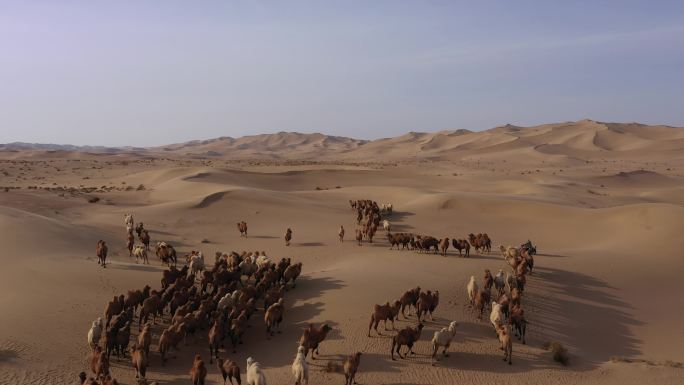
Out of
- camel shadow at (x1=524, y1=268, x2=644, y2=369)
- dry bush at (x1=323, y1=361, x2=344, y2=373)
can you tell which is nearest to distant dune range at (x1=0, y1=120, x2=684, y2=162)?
camel shadow at (x1=524, y1=268, x2=644, y2=369)

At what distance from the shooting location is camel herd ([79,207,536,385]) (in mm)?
10352

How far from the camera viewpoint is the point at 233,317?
504 inches

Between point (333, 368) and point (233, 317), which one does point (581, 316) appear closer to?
point (333, 368)

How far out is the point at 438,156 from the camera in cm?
10162

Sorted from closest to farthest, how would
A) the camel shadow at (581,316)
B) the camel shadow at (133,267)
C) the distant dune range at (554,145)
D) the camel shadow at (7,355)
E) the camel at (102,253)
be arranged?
the camel shadow at (7,355)
the camel shadow at (581,316)
the camel at (102,253)
the camel shadow at (133,267)
the distant dune range at (554,145)

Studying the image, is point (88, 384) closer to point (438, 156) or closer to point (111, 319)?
point (111, 319)

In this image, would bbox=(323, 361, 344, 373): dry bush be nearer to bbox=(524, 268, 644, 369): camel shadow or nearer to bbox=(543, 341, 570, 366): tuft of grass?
bbox=(543, 341, 570, 366): tuft of grass

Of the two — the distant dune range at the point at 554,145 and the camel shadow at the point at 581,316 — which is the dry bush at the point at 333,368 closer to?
the camel shadow at the point at 581,316

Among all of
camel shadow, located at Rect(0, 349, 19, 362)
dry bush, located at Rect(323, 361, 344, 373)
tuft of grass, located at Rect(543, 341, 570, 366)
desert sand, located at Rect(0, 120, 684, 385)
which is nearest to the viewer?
camel shadow, located at Rect(0, 349, 19, 362)

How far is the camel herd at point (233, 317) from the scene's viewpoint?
10352 mm

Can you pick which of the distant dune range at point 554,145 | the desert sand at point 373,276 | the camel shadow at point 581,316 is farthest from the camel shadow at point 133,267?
the distant dune range at point 554,145

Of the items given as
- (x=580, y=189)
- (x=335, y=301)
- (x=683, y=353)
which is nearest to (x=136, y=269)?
(x=335, y=301)

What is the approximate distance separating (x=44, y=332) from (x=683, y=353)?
52.3 ft

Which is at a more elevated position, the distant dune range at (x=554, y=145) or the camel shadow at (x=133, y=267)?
the distant dune range at (x=554, y=145)
